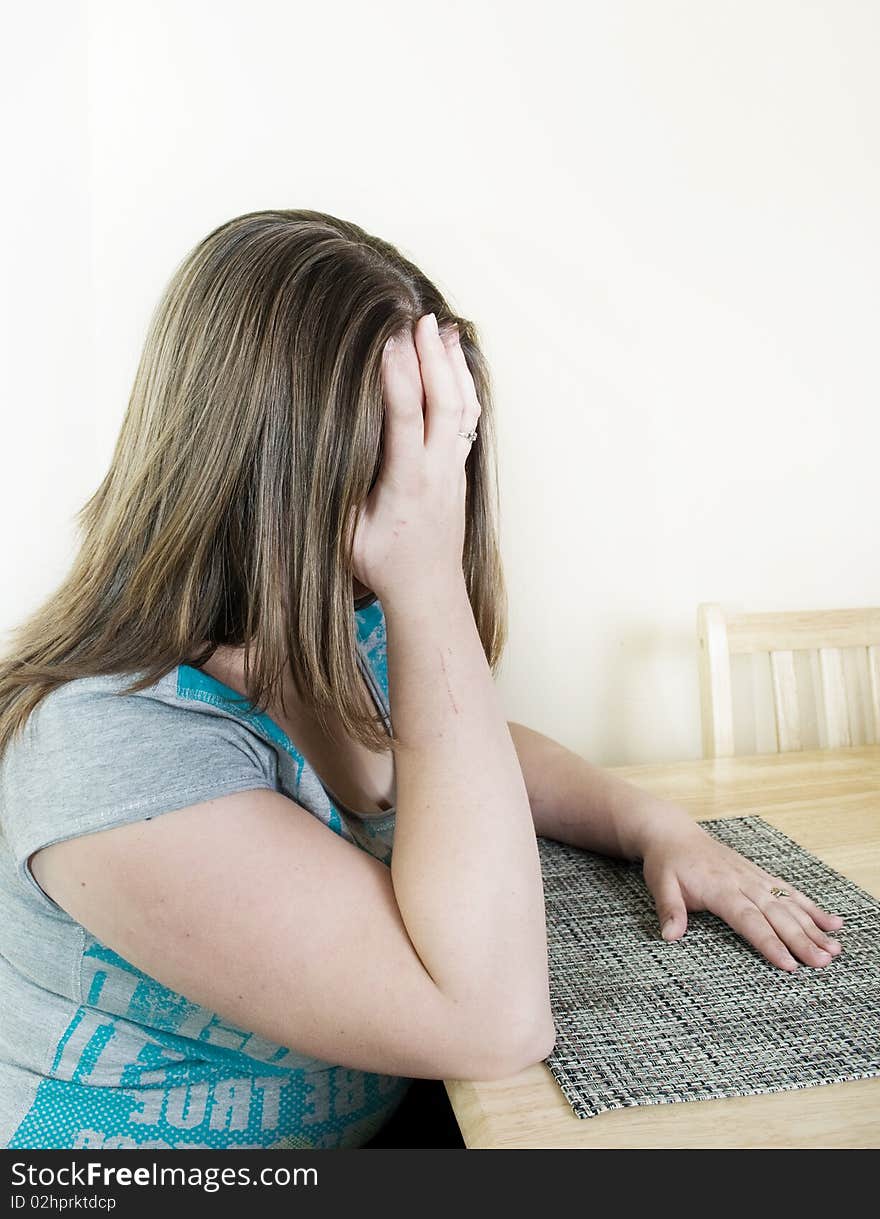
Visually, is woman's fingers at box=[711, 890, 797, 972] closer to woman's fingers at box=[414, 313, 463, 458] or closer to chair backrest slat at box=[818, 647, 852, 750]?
woman's fingers at box=[414, 313, 463, 458]

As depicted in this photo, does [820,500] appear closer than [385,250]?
No

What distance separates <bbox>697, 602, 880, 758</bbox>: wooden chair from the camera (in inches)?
58.9

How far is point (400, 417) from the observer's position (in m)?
0.81

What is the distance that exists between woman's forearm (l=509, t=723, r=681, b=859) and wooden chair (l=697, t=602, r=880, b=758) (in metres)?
0.38

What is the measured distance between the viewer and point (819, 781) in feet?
4.40

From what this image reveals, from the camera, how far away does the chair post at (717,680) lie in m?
1.49

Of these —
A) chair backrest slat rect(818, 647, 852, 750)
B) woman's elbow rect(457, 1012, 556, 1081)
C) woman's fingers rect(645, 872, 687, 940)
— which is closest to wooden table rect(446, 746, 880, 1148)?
woman's elbow rect(457, 1012, 556, 1081)

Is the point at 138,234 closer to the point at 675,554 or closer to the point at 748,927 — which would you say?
the point at 675,554

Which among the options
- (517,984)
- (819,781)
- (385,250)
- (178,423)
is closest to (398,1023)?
(517,984)

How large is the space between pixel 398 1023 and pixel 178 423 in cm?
46

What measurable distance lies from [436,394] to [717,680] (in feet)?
2.70

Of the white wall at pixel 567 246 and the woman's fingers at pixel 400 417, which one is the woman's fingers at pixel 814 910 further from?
the white wall at pixel 567 246

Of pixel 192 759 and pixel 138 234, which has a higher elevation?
pixel 138 234

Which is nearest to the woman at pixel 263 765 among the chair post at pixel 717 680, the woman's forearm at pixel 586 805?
the woman's forearm at pixel 586 805
